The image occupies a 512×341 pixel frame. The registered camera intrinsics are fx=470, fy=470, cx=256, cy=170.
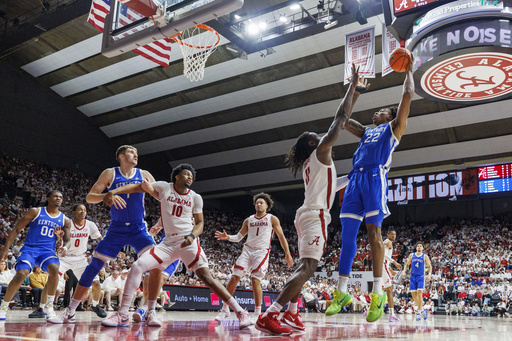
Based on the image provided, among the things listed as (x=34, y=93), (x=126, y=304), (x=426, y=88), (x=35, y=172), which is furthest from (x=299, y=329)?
(x=34, y=93)

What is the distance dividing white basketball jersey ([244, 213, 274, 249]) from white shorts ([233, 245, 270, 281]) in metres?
0.09

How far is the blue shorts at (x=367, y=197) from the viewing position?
5.11 meters

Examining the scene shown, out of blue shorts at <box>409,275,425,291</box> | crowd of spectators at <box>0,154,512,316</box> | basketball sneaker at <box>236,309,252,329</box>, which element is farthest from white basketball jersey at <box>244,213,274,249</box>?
crowd of spectators at <box>0,154,512,316</box>

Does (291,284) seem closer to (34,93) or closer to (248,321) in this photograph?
(248,321)

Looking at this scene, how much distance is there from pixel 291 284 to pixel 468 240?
85.0ft

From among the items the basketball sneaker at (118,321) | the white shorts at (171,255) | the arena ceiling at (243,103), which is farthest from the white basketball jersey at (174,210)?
the arena ceiling at (243,103)

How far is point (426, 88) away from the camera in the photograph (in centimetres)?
1399

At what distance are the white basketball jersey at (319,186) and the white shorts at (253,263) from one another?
10.4 ft

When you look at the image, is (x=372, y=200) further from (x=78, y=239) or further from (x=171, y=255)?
(x=78, y=239)

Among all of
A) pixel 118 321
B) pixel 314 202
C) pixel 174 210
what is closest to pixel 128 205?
pixel 174 210

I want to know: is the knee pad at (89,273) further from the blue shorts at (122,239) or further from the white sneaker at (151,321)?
the white sneaker at (151,321)

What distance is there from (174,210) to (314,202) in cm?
167

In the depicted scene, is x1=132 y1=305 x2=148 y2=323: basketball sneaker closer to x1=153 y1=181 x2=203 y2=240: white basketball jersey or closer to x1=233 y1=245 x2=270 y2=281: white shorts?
x1=153 y1=181 x2=203 y2=240: white basketball jersey

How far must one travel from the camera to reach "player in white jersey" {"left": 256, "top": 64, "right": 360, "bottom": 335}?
4.75 metres
